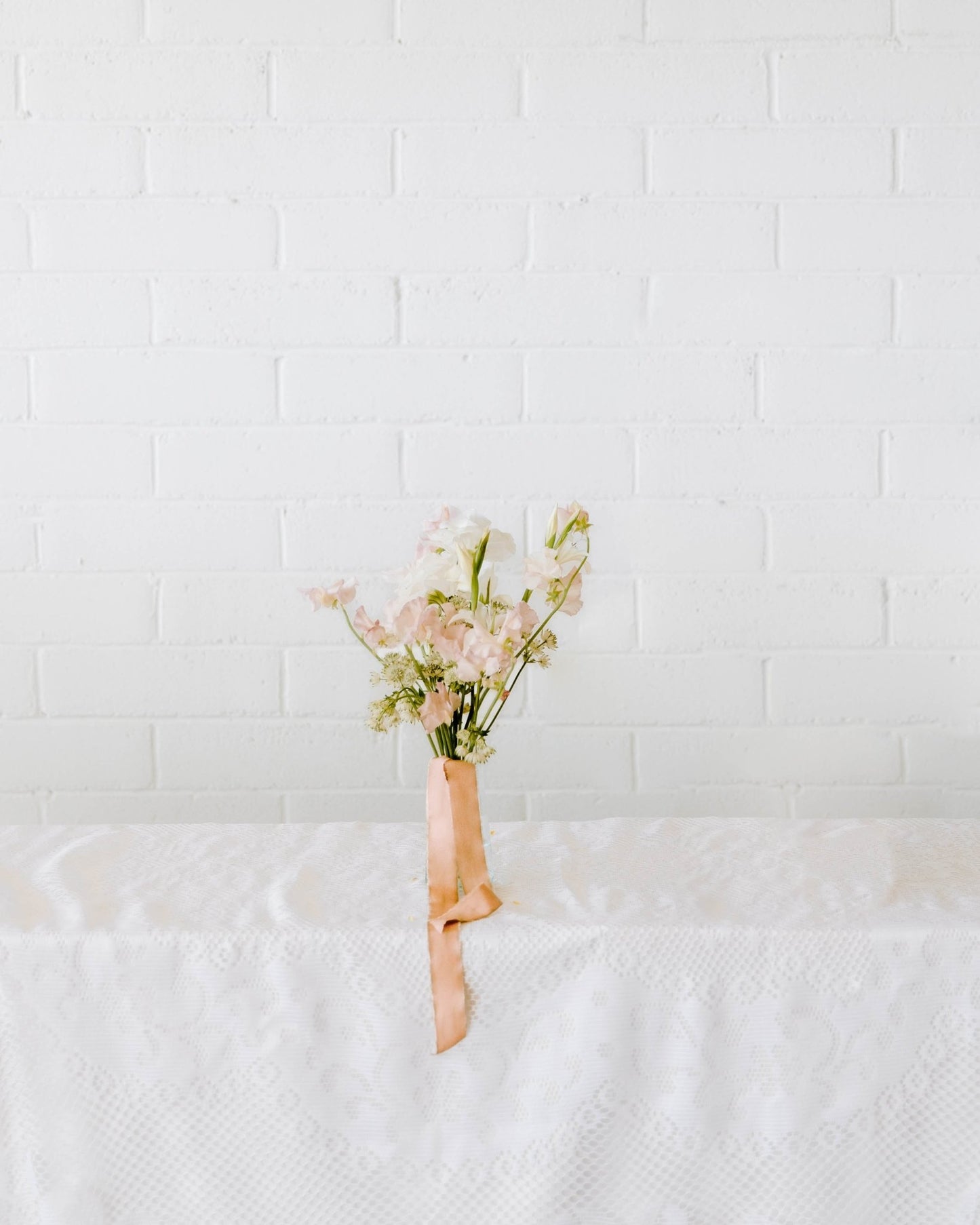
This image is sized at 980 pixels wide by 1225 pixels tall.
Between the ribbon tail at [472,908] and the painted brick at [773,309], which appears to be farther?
the painted brick at [773,309]

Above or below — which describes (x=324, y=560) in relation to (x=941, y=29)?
below

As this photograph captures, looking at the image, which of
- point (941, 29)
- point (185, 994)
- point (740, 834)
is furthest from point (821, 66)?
point (185, 994)

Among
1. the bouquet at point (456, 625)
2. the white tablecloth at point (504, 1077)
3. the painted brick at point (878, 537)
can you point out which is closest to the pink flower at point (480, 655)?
the bouquet at point (456, 625)

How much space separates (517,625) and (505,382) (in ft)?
1.88

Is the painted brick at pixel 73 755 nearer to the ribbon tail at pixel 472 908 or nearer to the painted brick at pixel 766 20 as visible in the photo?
the ribbon tail at pixel 472 908

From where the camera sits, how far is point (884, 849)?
4.06ft

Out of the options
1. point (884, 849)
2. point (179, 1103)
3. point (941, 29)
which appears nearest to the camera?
point (179, 1103)

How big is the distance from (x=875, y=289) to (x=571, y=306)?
38 centimetres

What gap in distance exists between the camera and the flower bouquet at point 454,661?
1.03m

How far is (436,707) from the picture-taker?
1060 millimetres

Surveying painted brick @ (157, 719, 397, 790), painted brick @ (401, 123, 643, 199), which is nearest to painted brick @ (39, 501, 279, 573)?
painted brick @ (157, 719, 397, 790)

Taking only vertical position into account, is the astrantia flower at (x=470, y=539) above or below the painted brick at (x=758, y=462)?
below

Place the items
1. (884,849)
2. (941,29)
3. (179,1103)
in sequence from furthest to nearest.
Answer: (941,29), (884,849), (179,1103)

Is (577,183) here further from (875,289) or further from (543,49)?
(875,289)
